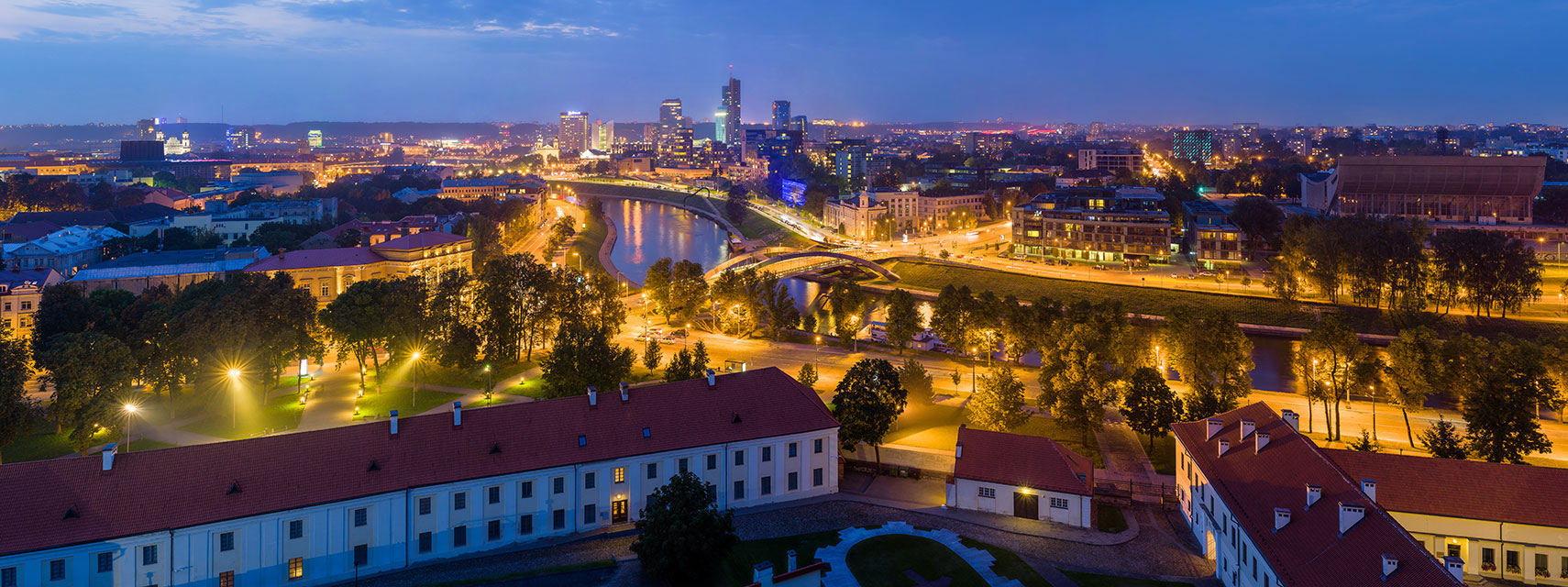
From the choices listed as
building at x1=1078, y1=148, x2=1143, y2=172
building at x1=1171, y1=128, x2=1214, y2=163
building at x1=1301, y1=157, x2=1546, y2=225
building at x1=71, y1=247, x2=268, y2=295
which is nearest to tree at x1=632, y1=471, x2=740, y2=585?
building at x1=71, y1=247, x2=268, y2=295

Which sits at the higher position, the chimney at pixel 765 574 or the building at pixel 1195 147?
the building at pixel 1195 147

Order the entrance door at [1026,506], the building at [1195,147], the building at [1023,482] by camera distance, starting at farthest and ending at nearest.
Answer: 1. the building at [1195,147]
2. the entrance door at [1026,506]
3. the building at [1023,482]

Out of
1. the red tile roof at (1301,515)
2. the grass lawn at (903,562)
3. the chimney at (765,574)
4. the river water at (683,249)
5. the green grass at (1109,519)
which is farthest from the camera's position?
the river water at (683,249)

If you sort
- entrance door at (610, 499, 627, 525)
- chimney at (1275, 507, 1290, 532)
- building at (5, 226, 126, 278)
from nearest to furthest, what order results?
1. chimney at (1275, 507, 1290, 532)
2. entrance door at (610, 499, 627, 525)
3. building at (5, 226, 126, 278)

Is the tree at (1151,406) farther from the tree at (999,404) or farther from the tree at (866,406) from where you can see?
the tree at (866,406)

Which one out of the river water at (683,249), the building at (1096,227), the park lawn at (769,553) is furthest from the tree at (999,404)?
the building at (1096,227)

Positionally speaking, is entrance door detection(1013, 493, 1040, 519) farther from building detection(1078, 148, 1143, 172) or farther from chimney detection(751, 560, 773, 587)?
building detection(1078, 148, 1143, 172)
